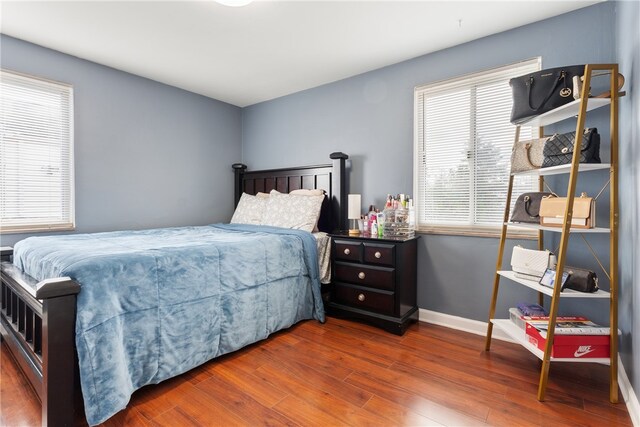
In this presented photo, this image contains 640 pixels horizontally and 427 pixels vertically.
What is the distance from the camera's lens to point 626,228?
5.83 ft

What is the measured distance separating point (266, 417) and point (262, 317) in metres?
0.89

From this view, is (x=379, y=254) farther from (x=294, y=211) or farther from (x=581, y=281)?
(x=581, y=281)

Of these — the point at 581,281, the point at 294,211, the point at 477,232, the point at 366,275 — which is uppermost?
the point at 294,211

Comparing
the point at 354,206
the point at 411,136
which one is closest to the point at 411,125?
the point at 411,136

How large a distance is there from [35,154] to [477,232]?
3852mm

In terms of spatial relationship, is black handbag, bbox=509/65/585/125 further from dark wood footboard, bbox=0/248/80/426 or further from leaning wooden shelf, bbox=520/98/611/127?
dark wood footboard, bbox=0/248/80/426

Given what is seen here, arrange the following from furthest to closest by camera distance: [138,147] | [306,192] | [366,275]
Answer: [306,192], [138,147], [366,275]

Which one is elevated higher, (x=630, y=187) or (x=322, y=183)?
A: (x=322, y=183)

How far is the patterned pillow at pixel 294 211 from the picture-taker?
3.11 m

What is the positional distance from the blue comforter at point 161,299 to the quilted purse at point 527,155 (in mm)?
1785

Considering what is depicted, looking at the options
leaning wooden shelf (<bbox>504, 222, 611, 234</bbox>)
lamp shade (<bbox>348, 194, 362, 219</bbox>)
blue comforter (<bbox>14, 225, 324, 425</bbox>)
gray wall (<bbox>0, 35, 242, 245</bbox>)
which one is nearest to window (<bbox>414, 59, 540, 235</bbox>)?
leaning wooden shelf (<bbox>504, 222, 611, 234</bbox>)

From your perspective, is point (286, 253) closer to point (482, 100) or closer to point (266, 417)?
point (266, 417)

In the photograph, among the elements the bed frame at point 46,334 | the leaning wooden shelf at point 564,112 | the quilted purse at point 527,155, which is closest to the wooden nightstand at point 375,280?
the quilted purse at point 527,155

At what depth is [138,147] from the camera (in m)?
3.33
